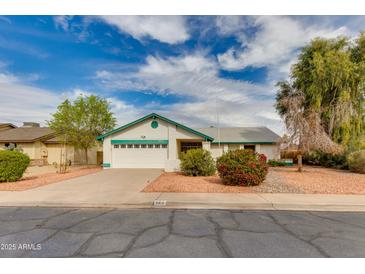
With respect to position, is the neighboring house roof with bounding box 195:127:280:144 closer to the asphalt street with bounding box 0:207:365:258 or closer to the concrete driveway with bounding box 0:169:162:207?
the concrete driveway with bounding box 0:169:162:207

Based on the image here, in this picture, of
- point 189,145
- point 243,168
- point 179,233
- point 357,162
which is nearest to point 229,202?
point 179,233

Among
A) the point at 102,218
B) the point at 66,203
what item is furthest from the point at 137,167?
the point at 102,218

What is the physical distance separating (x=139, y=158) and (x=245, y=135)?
12.6m

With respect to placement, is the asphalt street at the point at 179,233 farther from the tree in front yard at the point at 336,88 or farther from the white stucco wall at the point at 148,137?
the tree in front yard at the point at 336,88

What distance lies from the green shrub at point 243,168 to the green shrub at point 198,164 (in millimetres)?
2819

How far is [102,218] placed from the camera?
518cm

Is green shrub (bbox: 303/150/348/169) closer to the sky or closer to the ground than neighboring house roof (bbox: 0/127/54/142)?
closer to the ground

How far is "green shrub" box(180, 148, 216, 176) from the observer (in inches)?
483

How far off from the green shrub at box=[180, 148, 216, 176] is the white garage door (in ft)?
16.3

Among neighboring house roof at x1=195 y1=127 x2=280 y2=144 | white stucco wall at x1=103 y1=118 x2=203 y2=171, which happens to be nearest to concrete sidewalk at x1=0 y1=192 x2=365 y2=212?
white stucco wall at x1=103 y1=118 x2=203 y2=171

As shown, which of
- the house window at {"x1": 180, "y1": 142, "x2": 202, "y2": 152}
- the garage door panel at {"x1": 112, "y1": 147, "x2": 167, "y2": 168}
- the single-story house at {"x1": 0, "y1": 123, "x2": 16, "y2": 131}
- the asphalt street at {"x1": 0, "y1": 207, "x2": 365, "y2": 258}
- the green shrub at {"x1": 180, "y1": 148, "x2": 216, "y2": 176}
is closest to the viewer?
the asphalt street at {"x1": 0, "y1": 207, "x2": 365, "y2": 258}

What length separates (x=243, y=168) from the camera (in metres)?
8.91

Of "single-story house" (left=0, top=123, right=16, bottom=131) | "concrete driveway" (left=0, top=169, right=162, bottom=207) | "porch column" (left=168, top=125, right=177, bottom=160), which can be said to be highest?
"single-story house" (left=0, top=123, right=16, bottom=131)

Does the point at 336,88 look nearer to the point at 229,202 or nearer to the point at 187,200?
the point at 229,202
